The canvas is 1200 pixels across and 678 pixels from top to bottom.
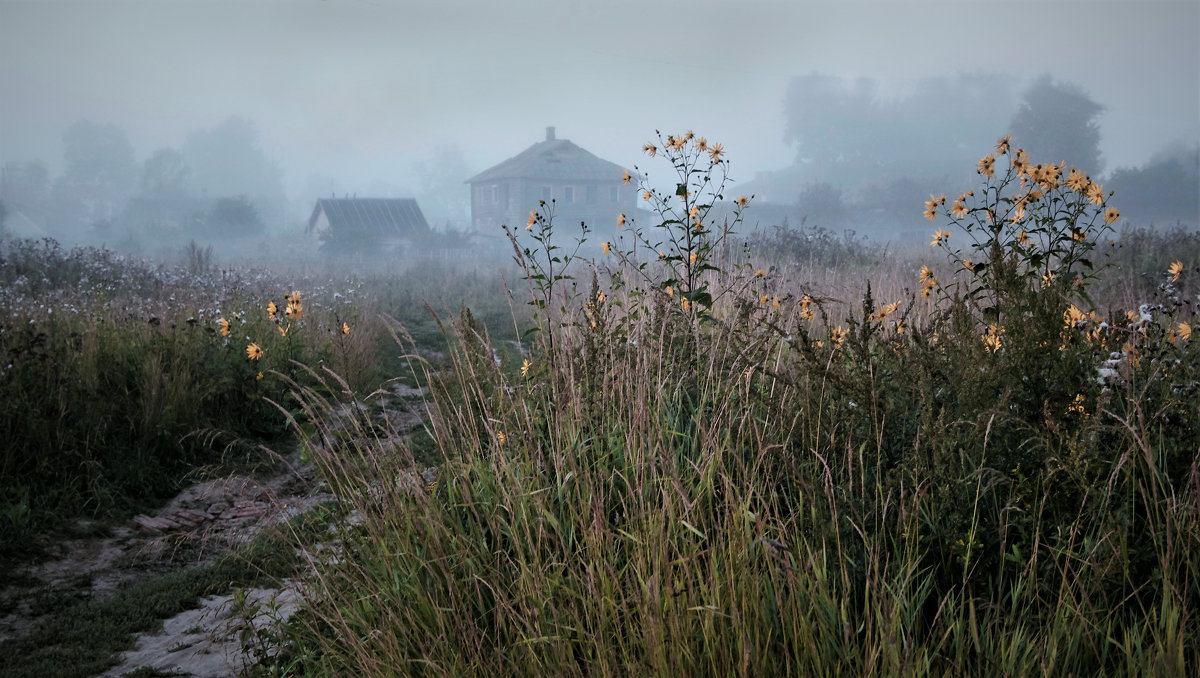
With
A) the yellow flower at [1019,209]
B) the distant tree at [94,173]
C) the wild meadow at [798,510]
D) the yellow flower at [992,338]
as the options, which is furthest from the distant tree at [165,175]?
the yellow flower at [992,338]

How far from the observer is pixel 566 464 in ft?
9.87

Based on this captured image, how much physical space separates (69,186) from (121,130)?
16.4 ft

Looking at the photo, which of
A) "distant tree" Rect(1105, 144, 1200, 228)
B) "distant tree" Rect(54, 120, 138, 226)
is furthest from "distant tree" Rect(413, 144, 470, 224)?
"distant tree" Rect(1105, 144, 1200, 228)

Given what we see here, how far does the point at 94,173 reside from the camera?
52.8 metres

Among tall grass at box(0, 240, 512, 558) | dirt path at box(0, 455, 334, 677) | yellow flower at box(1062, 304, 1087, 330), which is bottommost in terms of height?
dirt path at box(0, 455, 334, 677)

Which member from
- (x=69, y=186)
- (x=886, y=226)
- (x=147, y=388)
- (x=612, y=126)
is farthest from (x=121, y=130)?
(x=147, y=388)

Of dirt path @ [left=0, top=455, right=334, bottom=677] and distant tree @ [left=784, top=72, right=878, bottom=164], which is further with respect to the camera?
distant tree @ [left=784, top=72, right=878, bottom=164]

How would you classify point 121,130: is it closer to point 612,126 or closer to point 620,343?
point 612,126

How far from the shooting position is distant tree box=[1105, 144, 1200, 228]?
35938 millimetres

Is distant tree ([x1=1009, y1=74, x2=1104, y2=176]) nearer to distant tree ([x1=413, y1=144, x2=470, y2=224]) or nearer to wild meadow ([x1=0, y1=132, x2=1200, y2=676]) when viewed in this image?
wild meadow ([x1=0, y1=132, x2=1200, y2=676])

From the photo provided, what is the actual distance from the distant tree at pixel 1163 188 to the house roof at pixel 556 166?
25.0 metres

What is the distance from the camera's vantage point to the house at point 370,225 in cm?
3966

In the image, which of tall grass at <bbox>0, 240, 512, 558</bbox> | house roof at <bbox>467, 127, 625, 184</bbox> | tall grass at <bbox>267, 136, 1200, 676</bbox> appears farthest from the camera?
house roof at <bbox>467, 127, 625, 184</bbox>

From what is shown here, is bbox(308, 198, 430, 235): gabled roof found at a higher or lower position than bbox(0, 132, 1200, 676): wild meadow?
higher
